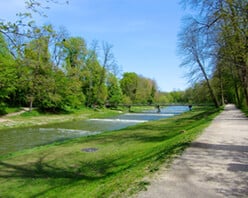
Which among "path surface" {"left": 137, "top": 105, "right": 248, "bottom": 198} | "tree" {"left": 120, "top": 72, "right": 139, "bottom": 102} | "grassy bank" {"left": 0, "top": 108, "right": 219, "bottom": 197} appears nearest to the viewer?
"path surface" {"left": 137, "top": 105, "right": 248, "bottom": 198}

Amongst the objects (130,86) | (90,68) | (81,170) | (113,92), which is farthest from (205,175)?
(130,86)

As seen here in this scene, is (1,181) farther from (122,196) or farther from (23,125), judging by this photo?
(23,125)

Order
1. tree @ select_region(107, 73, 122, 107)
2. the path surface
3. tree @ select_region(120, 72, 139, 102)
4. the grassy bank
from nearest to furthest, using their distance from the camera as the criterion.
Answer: the path surface
the grassy bank
tree @ select_region(107, 73, 122, 107)
tree @ select_region(120, 72, 139, 102)

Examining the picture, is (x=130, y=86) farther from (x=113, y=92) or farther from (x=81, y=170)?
(x=81, y=170)

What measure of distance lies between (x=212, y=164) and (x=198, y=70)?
29.5 meters

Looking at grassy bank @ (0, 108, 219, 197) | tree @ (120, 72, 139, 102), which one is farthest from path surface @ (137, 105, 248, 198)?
tree @ (120, 72, 139, 102)

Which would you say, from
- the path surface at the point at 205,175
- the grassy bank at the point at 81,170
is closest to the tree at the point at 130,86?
the grassy bank at the point at 81,170

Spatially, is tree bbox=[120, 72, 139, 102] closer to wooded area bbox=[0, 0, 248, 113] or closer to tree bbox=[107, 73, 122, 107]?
wooded area bbox=[0, 0, 248, 113]

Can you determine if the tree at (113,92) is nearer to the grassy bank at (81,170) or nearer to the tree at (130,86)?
the tree at (130,86)

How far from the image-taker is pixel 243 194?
13.1 feet

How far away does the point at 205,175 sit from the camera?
16.3 ft

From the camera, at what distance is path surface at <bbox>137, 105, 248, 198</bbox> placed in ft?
13.3

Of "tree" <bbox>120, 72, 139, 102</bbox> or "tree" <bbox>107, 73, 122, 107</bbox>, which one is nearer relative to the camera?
"tree" <bbox>107, 73, 122, 107</bbox>

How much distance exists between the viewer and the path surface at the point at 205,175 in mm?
4059
